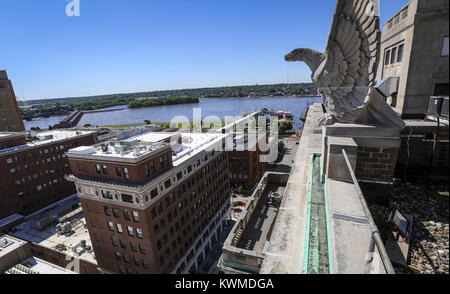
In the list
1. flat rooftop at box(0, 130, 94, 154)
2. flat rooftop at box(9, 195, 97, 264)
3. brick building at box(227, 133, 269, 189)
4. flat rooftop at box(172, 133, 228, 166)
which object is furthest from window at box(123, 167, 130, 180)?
flat rooftop at box(0, 130, 94, 154)

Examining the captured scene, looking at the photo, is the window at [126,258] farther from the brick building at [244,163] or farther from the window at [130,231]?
the brick building at [244,163]

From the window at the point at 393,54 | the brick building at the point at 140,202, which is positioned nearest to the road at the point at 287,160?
the brick building at the point at 140,202

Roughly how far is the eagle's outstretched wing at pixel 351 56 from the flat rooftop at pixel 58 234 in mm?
23477

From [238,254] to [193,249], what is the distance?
60.4ft

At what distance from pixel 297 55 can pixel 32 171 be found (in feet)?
119

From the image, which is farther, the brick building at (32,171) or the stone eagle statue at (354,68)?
the brick building at (32,171)

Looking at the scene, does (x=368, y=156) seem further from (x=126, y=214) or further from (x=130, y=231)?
(x=130, y=231)

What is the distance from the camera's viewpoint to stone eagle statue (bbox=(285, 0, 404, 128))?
13.0 feet

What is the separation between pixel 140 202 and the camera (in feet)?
47.1

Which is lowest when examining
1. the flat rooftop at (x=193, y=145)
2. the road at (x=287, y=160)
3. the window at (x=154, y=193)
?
the road at (x=287, y=160)

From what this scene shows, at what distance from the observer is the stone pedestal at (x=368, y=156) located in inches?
176

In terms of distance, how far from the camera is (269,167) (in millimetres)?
42844

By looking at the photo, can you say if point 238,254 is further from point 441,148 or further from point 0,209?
point 0,209

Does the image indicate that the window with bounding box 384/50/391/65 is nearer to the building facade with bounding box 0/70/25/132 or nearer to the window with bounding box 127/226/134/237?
the window with bounding box 127/226/134/237
